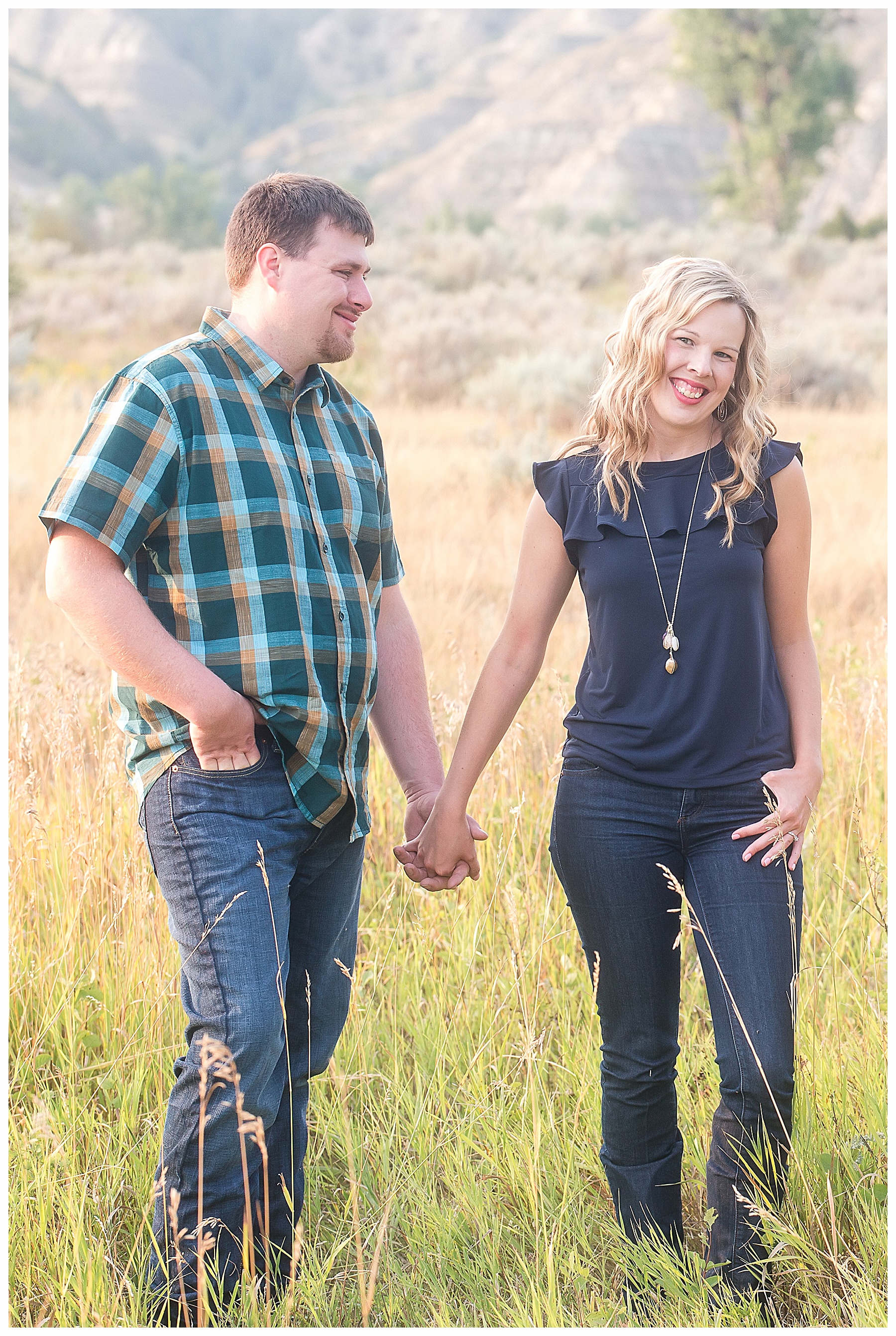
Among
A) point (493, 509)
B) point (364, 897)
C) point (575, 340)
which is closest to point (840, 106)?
point (575, 340)

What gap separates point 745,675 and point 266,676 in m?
1.03

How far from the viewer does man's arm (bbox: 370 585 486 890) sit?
8.80 feet

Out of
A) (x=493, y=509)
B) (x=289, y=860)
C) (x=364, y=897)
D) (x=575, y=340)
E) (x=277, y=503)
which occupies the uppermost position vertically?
(x=575, y=340)

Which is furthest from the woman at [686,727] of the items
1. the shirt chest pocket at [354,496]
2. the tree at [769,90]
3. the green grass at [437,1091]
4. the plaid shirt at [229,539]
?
the tree at [769,90]

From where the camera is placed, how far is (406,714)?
106 inches

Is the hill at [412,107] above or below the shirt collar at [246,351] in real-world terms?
above

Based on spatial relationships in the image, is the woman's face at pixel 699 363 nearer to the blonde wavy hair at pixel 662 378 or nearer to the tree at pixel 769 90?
the blonde wavy hair at pixel 662 378

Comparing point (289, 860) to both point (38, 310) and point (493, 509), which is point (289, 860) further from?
point (38, 310)

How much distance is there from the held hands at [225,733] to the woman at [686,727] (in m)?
0.73

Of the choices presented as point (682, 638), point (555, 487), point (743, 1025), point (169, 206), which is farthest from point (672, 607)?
point (169, 206)

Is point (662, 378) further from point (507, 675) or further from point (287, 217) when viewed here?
point (287, 217)

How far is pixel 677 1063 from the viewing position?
9.12ft

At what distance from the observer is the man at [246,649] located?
2027 mm

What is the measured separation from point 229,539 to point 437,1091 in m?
1.61
